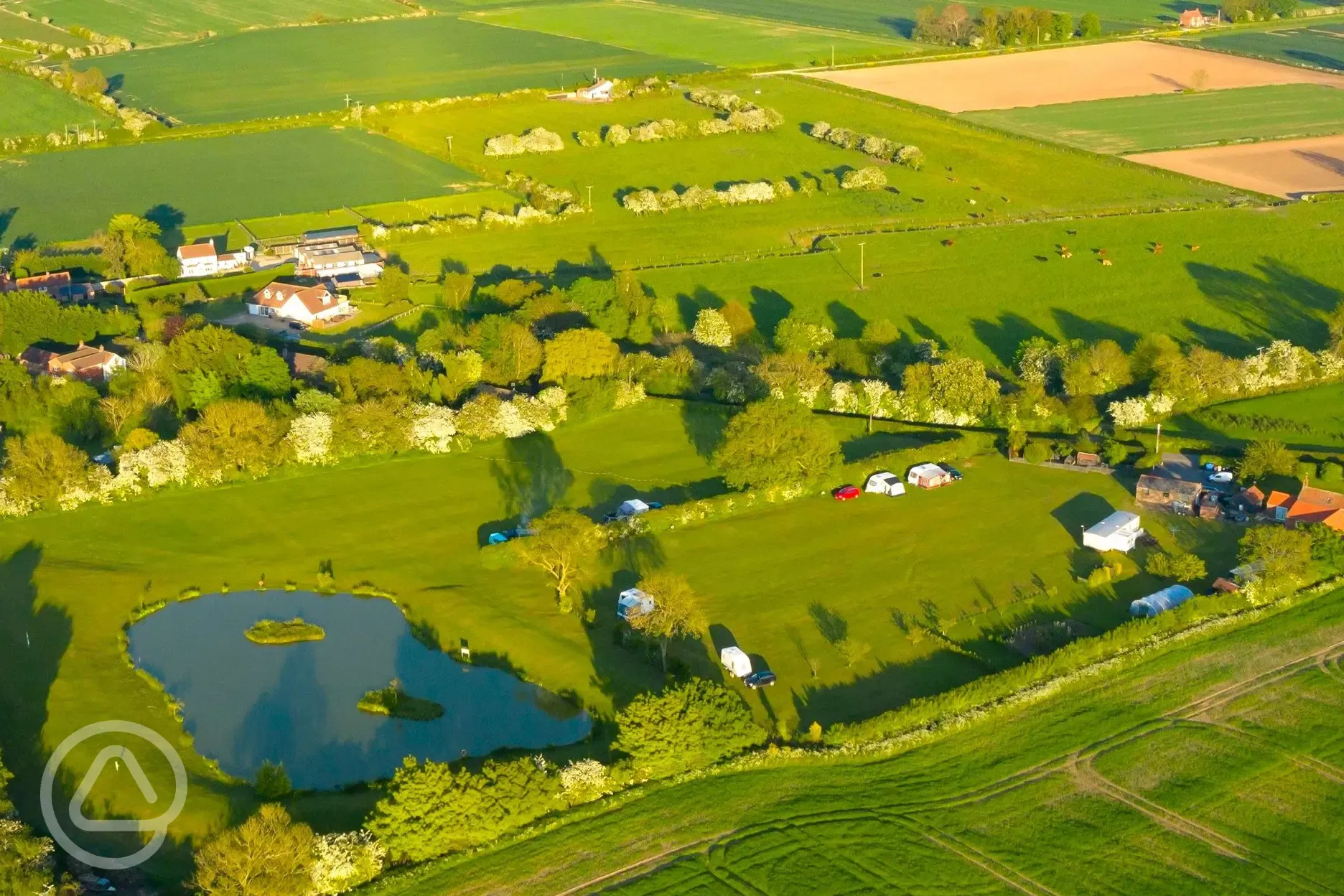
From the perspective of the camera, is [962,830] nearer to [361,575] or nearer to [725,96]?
[361,575]

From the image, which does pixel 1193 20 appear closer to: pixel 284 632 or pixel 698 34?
pixel 698 34

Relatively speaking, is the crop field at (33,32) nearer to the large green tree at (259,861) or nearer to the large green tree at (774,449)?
the large green tree at (774,449)

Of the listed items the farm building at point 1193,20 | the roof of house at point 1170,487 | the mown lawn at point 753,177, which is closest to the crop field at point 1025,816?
the roof of house at point 1170,487

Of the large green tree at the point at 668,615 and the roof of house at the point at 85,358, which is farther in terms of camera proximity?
the roof of house at the point at 85,358

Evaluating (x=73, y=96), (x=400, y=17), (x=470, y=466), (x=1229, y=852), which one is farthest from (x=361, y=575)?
(x=400, y=17)

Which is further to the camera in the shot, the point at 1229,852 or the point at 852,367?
the point at 852,367

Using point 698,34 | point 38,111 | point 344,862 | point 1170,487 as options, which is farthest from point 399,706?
point 698,34

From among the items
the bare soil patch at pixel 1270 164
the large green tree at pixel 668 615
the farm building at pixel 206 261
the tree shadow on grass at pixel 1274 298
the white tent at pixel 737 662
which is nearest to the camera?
the white tent at pixel 737 662
